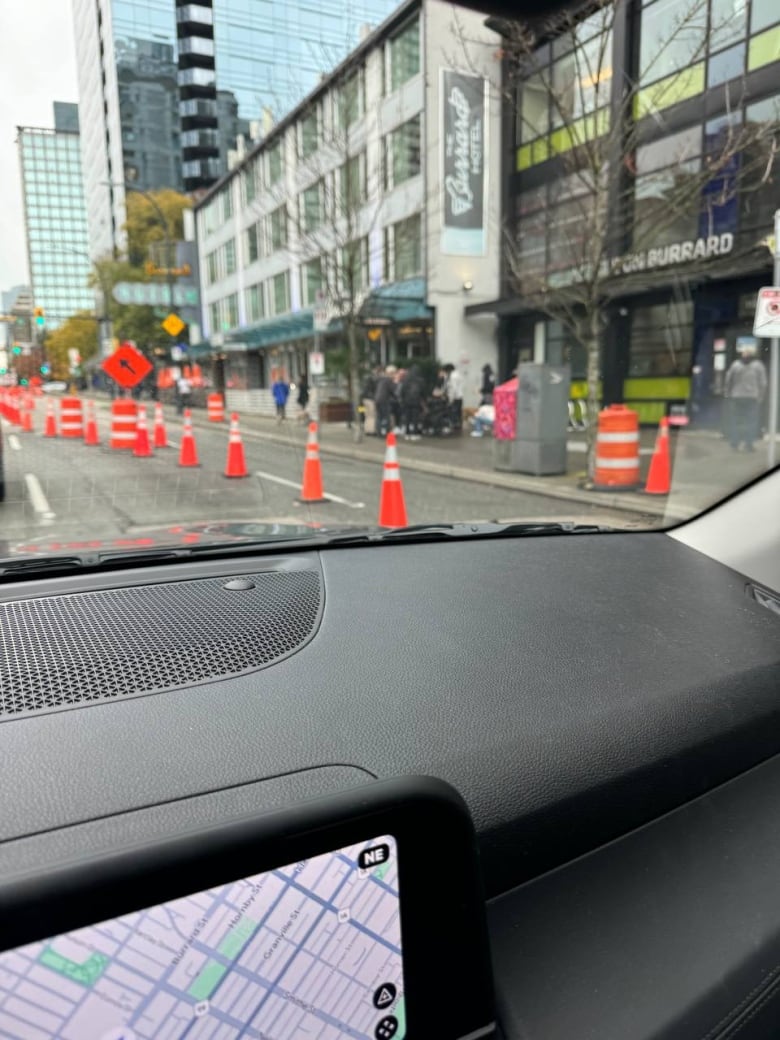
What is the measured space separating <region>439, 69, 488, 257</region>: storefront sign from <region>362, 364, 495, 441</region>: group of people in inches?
172

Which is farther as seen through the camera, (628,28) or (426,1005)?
(628,28)

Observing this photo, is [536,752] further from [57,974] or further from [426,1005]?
[57,974]

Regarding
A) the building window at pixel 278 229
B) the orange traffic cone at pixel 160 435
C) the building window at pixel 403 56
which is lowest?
the orange traffic cone at pixel 160 435

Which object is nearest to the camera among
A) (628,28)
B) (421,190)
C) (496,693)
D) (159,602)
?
(496,693)

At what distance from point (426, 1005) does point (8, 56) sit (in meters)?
2.79

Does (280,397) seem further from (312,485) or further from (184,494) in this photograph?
(184,494)

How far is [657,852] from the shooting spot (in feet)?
4.96

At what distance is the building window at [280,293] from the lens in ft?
88.0

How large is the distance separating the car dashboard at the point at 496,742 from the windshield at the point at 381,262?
0.76m

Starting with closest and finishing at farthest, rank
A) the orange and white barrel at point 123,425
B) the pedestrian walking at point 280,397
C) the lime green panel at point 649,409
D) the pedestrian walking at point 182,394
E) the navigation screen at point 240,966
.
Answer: the navigation screen at point 240,966
the orange and white barrel at point 123,425
the pedestrian walking at point 280,397
the lime green panel at point 649,409
the pedestrian walking at point 182,394

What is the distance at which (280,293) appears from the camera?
28094 millimetres

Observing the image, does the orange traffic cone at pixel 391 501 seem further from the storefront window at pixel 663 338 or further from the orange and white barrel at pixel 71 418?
the storefront window at pixel 663 338

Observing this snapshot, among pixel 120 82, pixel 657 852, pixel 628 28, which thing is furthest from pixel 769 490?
pixel 628 28

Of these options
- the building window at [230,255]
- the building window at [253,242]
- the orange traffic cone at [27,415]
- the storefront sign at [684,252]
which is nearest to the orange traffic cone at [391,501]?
the orange traffic cone at [27,415]
